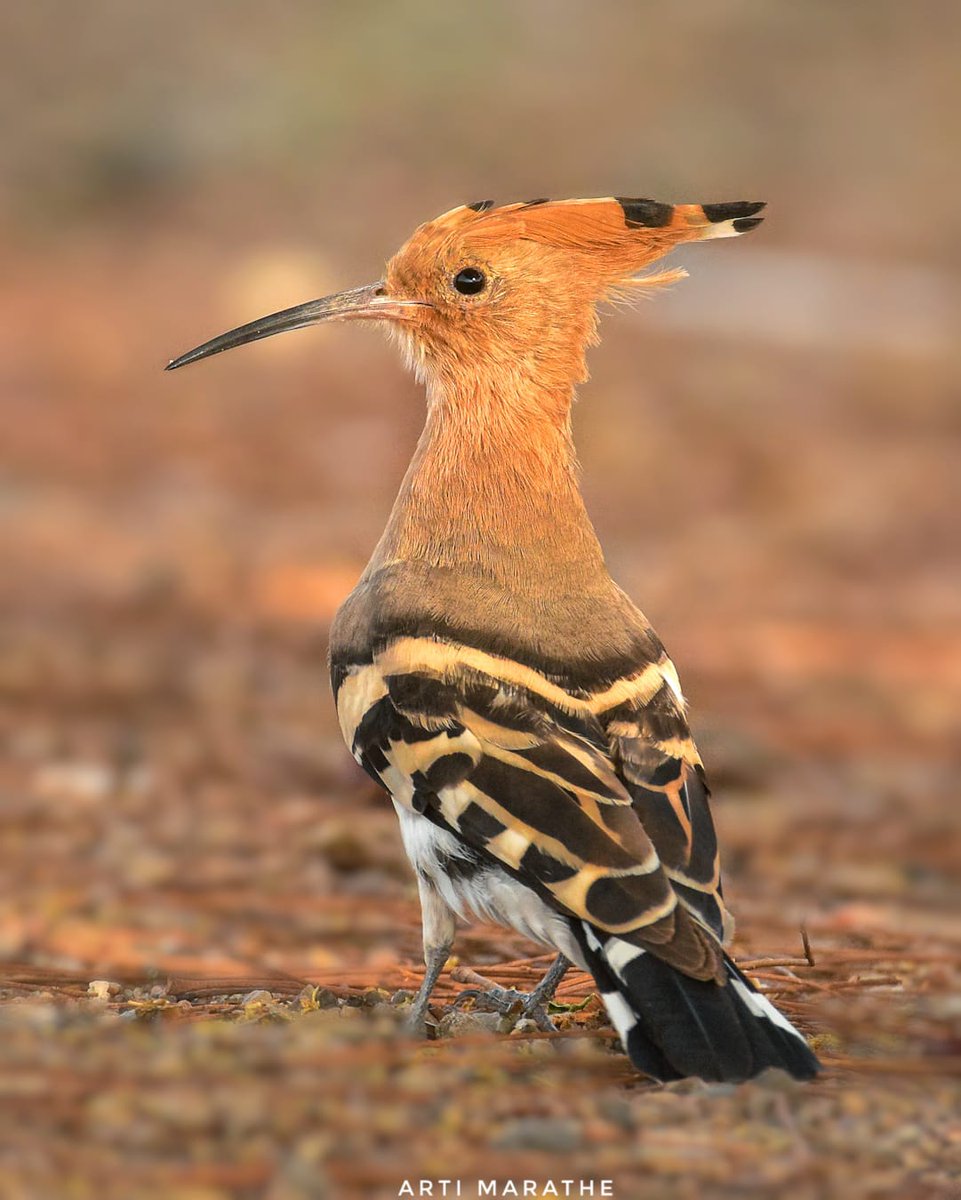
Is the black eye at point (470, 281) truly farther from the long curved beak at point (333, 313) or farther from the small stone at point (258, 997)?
the small stone at point (258, 997)

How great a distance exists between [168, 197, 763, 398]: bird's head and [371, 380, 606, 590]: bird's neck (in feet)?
0.24

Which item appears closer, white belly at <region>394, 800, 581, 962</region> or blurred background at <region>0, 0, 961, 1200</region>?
blurred background at <region>0, 0, 961, 1200</region>

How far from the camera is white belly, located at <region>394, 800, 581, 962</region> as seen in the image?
2.84 m

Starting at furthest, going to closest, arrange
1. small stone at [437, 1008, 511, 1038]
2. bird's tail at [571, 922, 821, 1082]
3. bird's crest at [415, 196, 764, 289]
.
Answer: bird's crest at [415, 196, 764, 289] < small stone at [437, 1008, 511, 1038] < bird's tail at [571, 922, 821, 1082]

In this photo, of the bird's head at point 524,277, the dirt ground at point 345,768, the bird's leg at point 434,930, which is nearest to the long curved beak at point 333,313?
the bird's head at point 524,277

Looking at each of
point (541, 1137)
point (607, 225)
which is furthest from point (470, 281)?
point (541, 1137)

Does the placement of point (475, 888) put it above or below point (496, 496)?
below

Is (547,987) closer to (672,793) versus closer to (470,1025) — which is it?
(470,1025)

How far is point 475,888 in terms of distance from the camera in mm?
2930

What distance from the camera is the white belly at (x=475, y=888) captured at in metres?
2.84

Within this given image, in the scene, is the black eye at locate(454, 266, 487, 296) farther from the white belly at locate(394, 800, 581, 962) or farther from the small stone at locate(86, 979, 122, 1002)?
the small stone at locate(86, 979, 122, 1002)

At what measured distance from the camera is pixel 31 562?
6.91 metres

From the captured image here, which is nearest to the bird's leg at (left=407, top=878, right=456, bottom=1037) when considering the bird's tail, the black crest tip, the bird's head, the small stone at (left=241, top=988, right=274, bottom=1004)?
the small stone at (left=241, top=988, right=274, bottom=1004)

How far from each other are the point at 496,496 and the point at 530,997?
3.10ft
